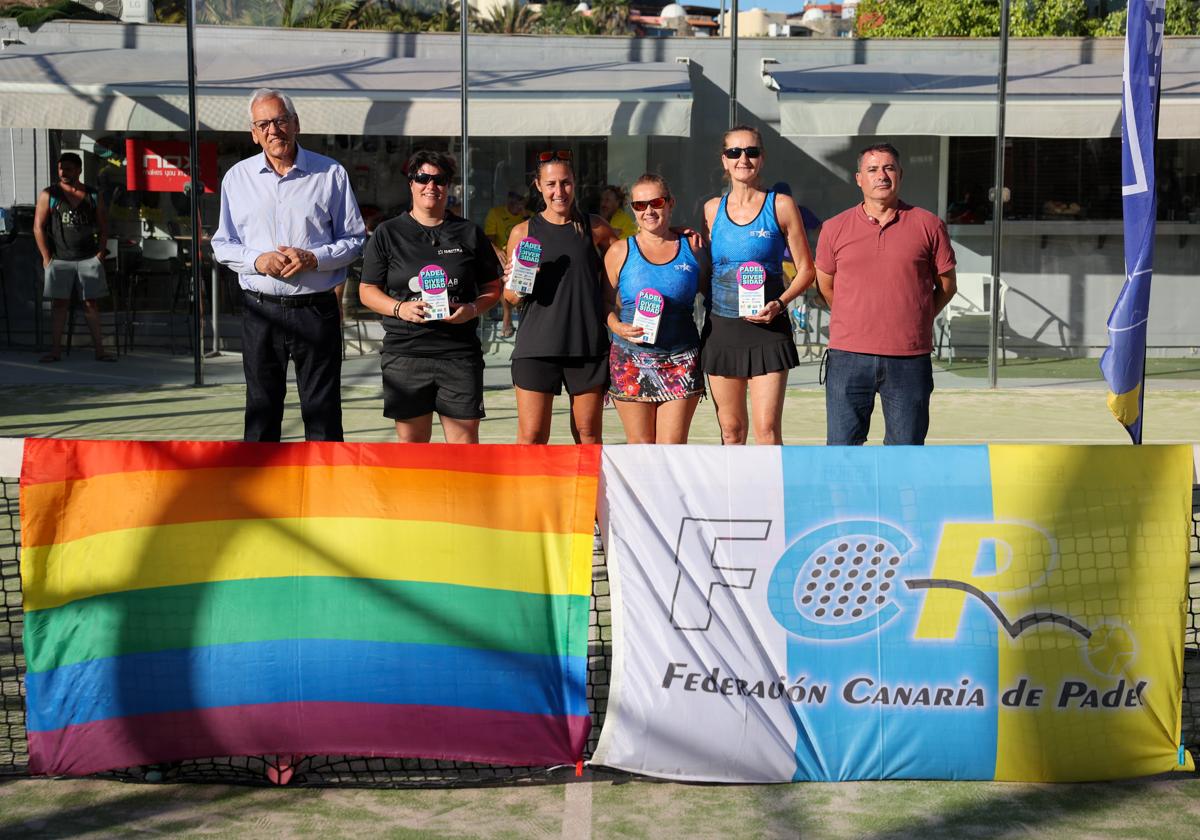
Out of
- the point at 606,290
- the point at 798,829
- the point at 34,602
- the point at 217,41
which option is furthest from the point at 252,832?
the point at 217,41

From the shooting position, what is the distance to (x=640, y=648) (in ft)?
14.0

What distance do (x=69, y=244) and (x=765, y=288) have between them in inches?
366

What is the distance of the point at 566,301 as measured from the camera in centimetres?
637

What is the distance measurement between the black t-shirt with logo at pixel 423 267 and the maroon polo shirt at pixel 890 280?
1578mm

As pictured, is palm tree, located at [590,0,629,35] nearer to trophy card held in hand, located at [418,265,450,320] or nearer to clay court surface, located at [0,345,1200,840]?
trophy card held in hand, located at [418,265,450,320]

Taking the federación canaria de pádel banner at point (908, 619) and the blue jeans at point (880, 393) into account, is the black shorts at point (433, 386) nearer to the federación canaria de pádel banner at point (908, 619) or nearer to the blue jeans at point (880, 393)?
the blue jeans at point (880, 393)

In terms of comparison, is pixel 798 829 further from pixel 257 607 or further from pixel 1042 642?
pixel 257 607

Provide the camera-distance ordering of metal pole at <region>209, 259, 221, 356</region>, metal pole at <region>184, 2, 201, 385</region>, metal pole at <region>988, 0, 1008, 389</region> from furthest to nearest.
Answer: metal pole at <region>209, 259, 221, 356</region>
metal pole at <region>988, 0, 1008, 389</region>
metal pole at <region>184, 2, 201, 385</region>

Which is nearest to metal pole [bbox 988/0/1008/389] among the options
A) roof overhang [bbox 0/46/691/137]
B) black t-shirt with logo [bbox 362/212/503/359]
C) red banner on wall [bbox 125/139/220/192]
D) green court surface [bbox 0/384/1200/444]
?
green court surface [bbox 0/384/1200/444]

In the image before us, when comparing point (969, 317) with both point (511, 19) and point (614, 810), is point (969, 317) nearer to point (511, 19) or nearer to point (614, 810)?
point (614, 810)

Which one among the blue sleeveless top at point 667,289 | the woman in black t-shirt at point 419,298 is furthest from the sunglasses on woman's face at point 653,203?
the woman in black t-shirt at point 419,298

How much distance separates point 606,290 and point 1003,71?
7093 mm

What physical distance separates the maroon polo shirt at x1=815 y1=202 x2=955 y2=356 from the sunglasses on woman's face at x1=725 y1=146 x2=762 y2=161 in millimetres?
558

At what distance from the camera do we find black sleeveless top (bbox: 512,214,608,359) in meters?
6.37
